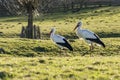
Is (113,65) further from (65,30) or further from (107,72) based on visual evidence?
(65,30)

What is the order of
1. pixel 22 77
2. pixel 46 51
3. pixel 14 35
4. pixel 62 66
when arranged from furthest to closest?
pixel 14 35 < pixel 46 51 < pixel 62 66 < pixel 22 77

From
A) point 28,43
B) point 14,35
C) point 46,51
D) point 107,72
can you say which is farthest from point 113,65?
point 14,35

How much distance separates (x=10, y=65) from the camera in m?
17.9

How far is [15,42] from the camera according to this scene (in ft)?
105

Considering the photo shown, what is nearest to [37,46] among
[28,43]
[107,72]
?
[28,43]

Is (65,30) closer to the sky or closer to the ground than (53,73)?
closer to the ground

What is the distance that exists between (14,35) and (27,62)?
27.6 metres

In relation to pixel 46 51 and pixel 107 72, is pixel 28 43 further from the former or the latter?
pixel 107 72

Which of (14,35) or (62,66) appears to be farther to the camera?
(14,35)

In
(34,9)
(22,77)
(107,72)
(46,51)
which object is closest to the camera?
(22,77)

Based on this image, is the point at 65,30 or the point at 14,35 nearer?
the point at 14,35

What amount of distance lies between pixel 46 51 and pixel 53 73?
47.7 ft

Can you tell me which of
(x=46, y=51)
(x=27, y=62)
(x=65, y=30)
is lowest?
Result: (x=65, y=30)

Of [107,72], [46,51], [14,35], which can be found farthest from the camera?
[14,35]
